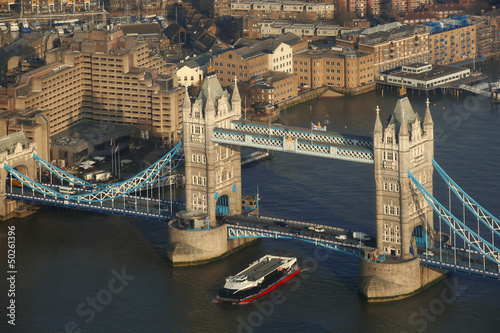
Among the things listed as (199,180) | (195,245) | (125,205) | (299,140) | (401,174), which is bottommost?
(195,245)

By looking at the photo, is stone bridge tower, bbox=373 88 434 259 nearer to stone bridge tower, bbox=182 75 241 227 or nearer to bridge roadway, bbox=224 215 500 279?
bridge roadway, bbox=224 215 500 279

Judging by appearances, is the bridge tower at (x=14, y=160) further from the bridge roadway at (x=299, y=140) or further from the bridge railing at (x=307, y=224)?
the bridge roadway at (x=299, y=140)

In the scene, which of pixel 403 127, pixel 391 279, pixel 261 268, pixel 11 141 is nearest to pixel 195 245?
pixel 261 268

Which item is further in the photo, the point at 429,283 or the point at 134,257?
the point at 134,257

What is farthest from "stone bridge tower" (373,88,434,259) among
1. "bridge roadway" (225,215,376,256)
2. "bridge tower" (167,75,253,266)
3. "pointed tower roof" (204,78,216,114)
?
"pointed tower roof" (204,78,216,114)

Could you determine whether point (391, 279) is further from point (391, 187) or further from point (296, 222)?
point (296, 222)

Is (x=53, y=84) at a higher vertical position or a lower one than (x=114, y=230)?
higher

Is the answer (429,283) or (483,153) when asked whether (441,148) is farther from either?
(429,283)

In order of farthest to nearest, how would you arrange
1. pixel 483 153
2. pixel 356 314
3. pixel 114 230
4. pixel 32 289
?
pixel 483 153 → pixel 114 230 → pixel 32 289 → pixel 356 314

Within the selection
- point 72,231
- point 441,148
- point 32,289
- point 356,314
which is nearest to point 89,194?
point 72,231
